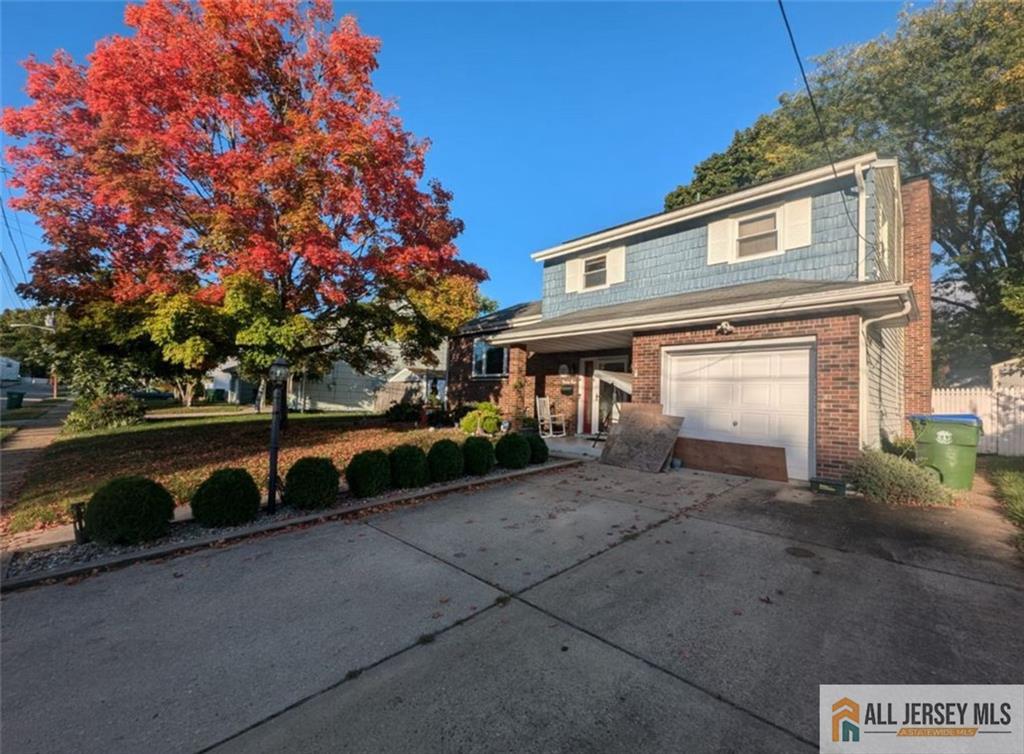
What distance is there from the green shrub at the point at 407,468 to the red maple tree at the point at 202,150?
4.26 metres

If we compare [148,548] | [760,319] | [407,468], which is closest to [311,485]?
[407,468]

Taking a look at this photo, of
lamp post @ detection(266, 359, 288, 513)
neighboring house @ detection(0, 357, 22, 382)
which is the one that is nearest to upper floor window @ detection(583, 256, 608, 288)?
lamp post @ detection(266, 359, 288, 513)

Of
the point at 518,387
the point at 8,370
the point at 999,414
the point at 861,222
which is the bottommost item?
the point at 999,414

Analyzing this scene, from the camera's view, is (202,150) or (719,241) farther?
(719,241)

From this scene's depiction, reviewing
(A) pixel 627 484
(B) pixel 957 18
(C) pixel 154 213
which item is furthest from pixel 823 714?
(B) pixel 957 18

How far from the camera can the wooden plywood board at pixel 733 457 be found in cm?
752

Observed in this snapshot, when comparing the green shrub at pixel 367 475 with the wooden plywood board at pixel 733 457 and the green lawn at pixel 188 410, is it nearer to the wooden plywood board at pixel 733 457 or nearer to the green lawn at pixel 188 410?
the wooden plywood board at pixel 733 457

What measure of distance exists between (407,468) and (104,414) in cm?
1410

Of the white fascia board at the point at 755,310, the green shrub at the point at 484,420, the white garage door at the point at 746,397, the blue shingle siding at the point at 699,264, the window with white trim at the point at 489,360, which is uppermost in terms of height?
the blue shingle siding at the point at 699,264

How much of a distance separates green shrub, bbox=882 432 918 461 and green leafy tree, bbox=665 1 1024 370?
9377mm

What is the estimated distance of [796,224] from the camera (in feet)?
28.9

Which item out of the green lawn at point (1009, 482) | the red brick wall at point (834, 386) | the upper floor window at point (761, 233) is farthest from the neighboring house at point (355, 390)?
the green lawn at point (1009, 482)

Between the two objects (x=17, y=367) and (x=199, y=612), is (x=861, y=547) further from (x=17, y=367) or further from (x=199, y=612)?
(x=17, y=367)

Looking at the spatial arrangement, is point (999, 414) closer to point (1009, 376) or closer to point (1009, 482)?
point (1009, 376)
